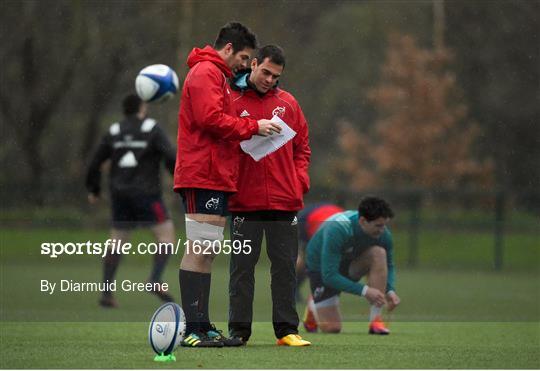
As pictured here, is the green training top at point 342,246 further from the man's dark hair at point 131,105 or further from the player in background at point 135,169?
the man's dark hair at point 131,105

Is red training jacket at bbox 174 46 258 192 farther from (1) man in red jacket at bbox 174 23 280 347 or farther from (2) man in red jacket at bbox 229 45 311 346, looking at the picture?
(2) man in red jacket at bbox 229 45 311 346

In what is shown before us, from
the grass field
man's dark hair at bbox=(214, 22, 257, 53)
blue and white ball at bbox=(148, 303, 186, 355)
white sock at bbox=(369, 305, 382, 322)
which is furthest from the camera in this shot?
white sock at bbox=(369, 305, 382, 322)

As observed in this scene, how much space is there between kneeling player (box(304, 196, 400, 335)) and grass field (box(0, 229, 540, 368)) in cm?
22

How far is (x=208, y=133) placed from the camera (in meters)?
6.90

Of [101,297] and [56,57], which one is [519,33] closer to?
[56,57]

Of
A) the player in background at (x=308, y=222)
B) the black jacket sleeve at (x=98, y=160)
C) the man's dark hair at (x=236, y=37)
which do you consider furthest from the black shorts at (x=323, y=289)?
the black jacket sleeve at (x=98, y=160)

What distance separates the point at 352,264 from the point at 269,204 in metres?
2.16

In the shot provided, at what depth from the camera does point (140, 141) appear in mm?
11352

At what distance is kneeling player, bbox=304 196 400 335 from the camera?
8.80 metres

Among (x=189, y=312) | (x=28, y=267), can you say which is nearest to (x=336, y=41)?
(x=28, y=267)

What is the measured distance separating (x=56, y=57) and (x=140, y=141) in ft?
42.2

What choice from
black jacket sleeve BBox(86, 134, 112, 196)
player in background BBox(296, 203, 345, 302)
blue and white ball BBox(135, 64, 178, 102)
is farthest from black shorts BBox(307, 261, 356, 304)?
black jacket sleeve BBox(86, 134, 112, 196)

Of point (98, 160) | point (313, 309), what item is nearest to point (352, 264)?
point (313, 309)

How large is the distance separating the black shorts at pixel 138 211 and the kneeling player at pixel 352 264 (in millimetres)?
2399
